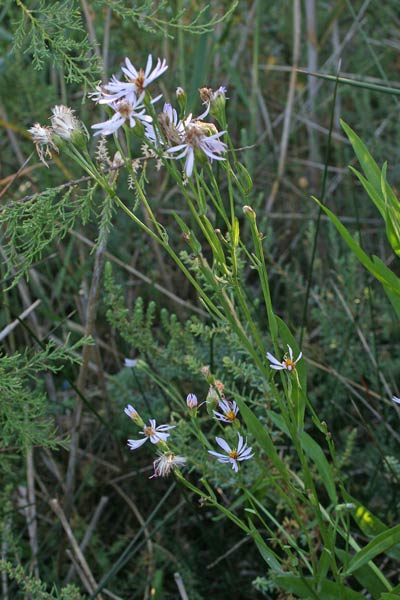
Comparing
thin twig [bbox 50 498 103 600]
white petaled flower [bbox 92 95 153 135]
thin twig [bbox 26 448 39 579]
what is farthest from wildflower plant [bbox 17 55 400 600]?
thin twig [bbox 26 448 39 579]

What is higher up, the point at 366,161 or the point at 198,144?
the point at 198,144

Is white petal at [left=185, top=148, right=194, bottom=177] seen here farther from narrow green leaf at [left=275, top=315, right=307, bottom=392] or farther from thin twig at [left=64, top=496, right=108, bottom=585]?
thin twig at [left=64, top=496, right=108, bottom=585]

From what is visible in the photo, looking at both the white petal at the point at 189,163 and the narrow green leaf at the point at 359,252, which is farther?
the narrow green leaf at the point at 359,252

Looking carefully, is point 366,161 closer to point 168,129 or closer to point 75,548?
point 168,129

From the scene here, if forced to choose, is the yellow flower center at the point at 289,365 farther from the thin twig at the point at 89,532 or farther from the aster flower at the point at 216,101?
the thin twig at the point at 89,532

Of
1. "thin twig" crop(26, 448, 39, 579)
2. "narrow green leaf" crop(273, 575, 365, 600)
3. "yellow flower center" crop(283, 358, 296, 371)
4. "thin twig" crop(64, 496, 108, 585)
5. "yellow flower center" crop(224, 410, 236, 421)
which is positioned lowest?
"thin twig" crop(64, 496, 108, 585)

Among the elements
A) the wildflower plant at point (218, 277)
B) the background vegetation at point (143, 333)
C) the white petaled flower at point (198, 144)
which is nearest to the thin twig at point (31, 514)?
the background vegetation at point (143, 333)

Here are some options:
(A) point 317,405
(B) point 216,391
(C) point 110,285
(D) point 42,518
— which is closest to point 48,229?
(C) point 110,285

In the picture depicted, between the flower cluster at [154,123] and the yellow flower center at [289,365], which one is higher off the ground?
the flower cluster at [154,123]

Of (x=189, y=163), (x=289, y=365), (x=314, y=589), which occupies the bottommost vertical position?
(x=314, y=589)

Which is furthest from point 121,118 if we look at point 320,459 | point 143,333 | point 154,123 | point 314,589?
point 143,333
